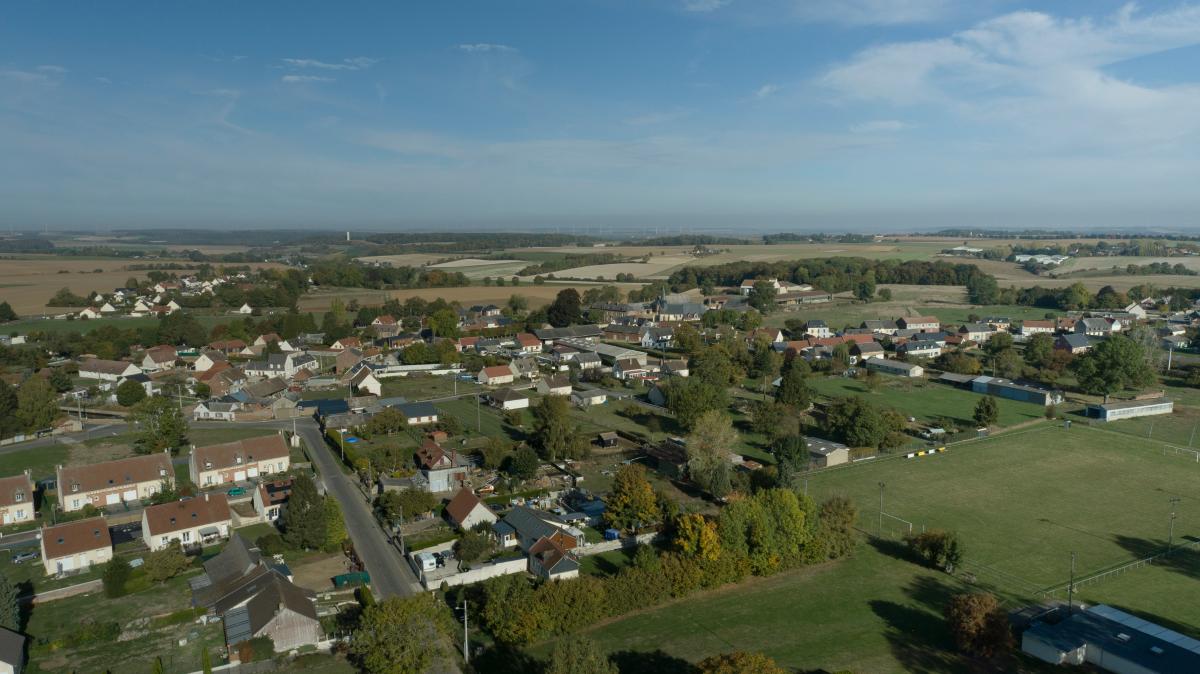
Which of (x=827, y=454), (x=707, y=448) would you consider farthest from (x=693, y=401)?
(x=827, y=454)

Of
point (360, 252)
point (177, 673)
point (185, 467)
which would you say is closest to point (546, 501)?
point (177, 673)

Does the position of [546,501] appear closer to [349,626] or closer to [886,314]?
[349,626]

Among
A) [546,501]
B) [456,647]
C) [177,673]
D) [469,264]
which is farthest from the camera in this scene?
[469,264]

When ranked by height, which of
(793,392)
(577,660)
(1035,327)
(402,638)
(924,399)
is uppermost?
(1035,327)

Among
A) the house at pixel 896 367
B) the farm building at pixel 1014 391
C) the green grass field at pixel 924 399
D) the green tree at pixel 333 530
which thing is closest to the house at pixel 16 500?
the green tree at pixel 333 530

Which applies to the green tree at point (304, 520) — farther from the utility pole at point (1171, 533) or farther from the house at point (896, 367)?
the house at point (896, 367)

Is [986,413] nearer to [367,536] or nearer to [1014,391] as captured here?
[1014,391]

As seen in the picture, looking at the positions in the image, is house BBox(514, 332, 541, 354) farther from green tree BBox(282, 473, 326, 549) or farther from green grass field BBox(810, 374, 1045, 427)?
green tree BBox(282, 473, 326, 549)
